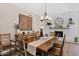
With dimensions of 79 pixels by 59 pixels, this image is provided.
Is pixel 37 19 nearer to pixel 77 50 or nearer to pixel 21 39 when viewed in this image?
pixel 21 39

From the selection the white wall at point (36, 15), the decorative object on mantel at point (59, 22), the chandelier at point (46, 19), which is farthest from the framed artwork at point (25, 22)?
the decorative object on mantel at point (59, 22)

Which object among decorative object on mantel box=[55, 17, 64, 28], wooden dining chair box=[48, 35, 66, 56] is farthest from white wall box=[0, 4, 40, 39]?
wooden dining chair box=[48, 35, 66, 56]

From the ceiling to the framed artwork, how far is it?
147 millimetres

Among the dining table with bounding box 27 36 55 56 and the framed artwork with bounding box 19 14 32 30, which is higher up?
the framed artwork with bounding box 19 14 32 30

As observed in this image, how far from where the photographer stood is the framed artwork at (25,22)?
201 cm

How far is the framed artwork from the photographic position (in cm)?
201

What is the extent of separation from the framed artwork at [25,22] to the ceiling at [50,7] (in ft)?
0.48

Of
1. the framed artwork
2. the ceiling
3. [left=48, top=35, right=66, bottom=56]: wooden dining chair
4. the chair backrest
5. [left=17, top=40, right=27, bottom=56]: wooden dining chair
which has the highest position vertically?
the ceiling

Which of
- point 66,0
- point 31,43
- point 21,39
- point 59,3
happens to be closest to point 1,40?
point 21,39

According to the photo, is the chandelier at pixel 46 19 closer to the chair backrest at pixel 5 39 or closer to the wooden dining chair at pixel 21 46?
the wooden dining chair at pixel 21 46

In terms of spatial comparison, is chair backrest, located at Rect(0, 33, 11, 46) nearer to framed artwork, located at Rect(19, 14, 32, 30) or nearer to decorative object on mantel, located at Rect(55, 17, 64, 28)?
framed artwork, located at Rect(19, 14, 32, 30)

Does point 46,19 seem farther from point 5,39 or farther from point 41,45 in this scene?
point 5,39

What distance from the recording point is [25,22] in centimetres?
204

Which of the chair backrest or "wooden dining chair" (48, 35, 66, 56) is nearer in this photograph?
the chair backrest
